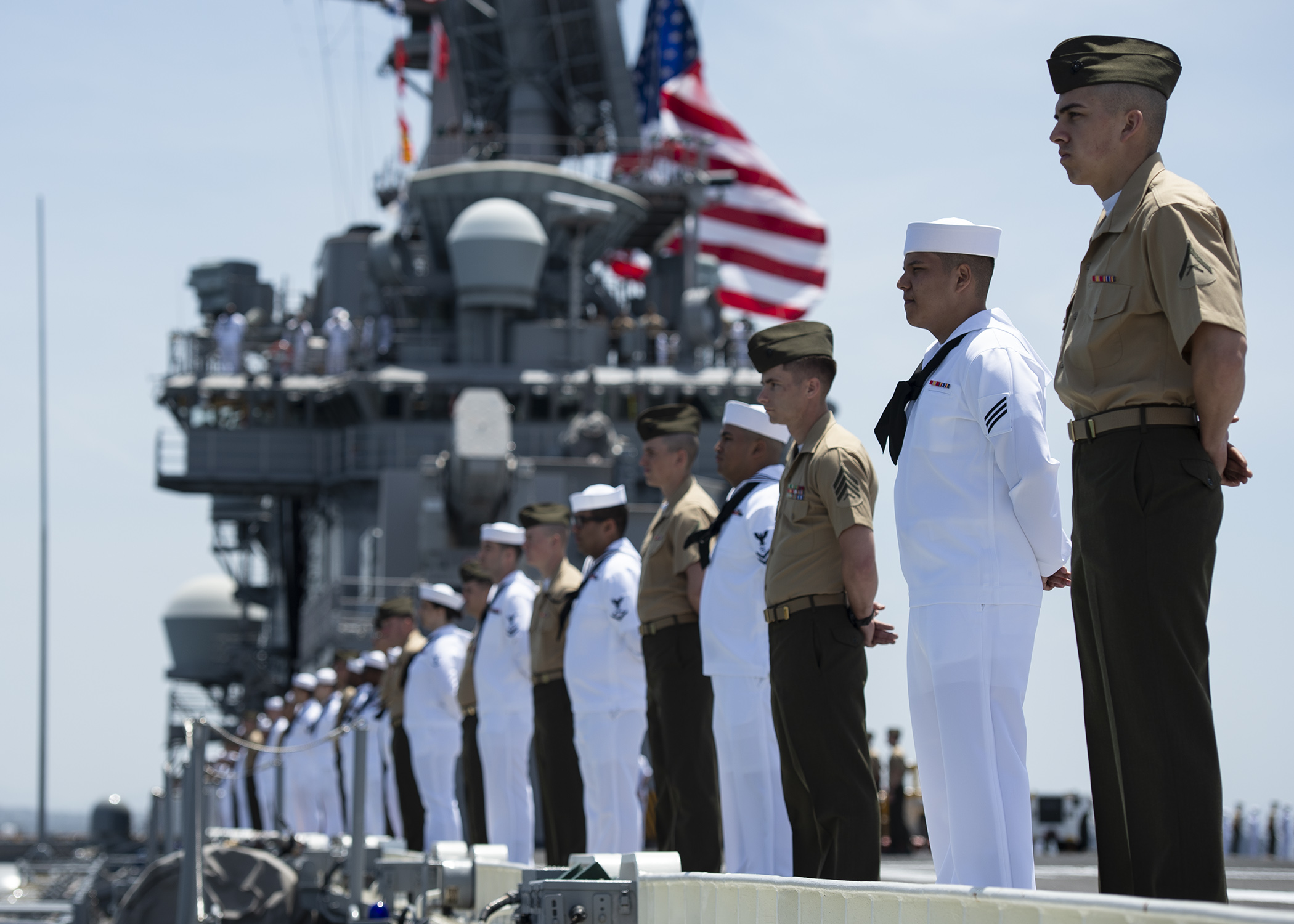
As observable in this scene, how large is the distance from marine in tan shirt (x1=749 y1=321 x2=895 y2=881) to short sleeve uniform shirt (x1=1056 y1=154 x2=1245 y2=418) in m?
1.19

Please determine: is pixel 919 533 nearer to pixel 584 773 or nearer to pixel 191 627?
pixel 584 773

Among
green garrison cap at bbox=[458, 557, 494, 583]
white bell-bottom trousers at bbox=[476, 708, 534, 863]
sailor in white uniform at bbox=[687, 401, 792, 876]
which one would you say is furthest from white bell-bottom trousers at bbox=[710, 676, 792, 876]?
green garrison cap at bbox=[458, 557, 494, 583]

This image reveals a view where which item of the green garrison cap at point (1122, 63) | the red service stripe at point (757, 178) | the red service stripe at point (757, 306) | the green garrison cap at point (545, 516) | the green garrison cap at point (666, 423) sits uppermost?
the red service stripe at point (757, 178)

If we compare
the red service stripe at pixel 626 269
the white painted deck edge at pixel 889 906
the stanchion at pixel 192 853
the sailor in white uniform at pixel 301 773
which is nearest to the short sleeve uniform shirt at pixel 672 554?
the white painted deck edge at pixel 889 906

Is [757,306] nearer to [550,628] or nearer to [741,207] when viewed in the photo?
[741,207]

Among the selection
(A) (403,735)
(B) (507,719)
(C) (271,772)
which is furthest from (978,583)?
(C) (271,772)

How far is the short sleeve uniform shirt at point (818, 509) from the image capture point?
4.17m

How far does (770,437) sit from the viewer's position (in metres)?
5.32

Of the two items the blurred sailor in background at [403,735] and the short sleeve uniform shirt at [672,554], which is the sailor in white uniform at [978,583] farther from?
the blurred sailor in background at [403,735]

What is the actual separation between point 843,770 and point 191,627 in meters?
32.1

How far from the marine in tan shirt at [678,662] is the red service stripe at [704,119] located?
21319 millimetres

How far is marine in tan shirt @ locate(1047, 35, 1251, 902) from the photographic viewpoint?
271 centimetres

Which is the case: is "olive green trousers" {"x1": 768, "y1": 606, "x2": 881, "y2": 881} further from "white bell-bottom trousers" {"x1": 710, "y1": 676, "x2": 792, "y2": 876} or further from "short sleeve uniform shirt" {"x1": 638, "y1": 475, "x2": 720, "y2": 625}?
"short sleeve uniform shirt" {"x1": 638, "y1": 475, "x2": 720, "y2": 625}

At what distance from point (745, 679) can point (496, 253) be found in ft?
61.9
